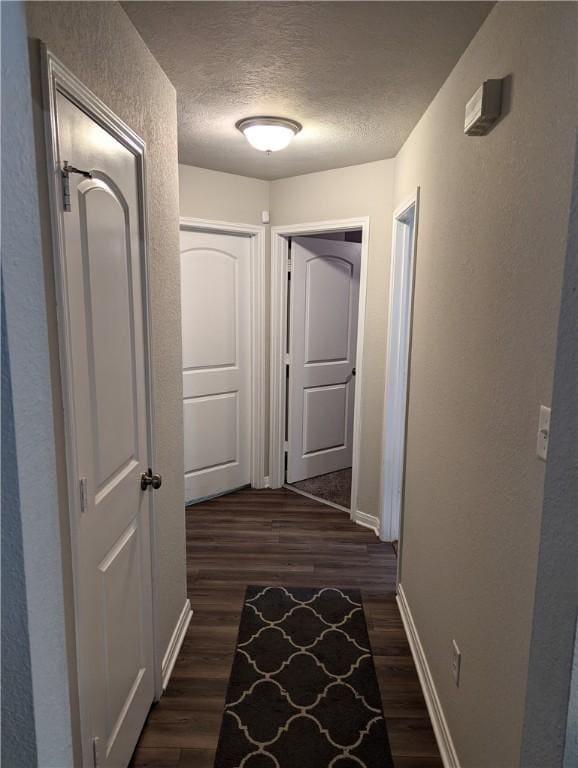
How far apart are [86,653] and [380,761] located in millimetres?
1104

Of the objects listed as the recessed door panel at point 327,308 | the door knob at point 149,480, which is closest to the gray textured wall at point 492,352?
the door knob at point 149,480

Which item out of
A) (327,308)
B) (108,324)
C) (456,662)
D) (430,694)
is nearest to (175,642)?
(430,694)

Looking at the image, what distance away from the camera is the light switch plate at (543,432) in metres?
1.09

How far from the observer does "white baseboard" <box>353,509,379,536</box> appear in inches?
138

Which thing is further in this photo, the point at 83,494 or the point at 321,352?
the point at 321,352

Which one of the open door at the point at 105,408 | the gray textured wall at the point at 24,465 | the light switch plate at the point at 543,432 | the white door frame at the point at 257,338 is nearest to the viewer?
the gray textured wall at the point at 24,465

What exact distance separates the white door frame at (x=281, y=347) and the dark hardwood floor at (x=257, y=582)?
31 centimetres

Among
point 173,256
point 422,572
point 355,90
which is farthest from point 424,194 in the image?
point 422,572

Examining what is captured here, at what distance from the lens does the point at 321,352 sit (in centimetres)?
432

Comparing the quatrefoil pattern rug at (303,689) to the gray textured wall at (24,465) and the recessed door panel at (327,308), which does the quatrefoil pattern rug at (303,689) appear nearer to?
the gray textured wall at (24,465)

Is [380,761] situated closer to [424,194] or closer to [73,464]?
[73,464]

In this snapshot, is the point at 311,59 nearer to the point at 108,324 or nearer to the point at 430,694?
the point at 108,324

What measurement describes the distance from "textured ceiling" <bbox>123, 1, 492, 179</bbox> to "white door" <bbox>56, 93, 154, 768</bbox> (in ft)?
1.64

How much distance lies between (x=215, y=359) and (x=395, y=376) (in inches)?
55.8
